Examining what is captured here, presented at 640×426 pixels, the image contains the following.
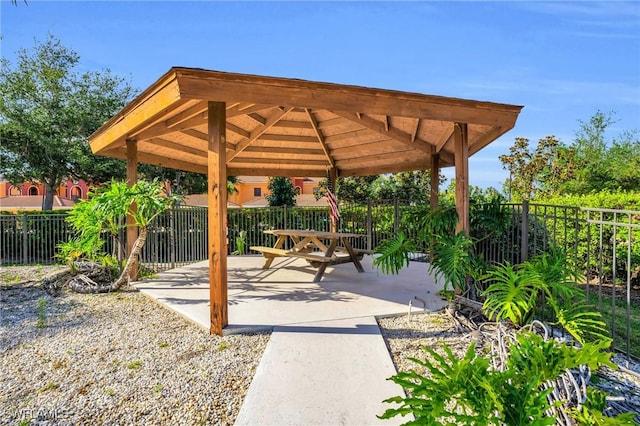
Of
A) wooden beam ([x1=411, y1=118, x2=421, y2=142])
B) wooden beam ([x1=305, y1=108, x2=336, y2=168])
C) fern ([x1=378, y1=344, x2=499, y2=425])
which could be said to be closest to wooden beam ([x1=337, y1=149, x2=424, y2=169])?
wooden beam ([x1=305, y1=108, x2=336, y2=168])

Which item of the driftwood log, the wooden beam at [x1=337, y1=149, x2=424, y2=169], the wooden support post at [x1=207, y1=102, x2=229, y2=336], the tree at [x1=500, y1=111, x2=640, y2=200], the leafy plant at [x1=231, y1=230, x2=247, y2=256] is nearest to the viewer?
the wooden support post at [x1=207, y1=102, x2=229, y2=336]

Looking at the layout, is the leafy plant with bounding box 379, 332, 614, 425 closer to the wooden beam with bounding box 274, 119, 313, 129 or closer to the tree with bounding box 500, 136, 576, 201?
the wooden beam with bounding box 274, 119, 313, 129

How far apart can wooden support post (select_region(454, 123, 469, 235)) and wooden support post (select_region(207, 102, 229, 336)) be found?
2.97 m

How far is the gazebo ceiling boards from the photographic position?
3566 millimetres

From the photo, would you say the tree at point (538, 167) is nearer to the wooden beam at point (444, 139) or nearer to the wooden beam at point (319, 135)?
the wooden beam at point (319, 135)

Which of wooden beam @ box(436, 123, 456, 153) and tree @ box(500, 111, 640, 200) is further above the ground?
tree @ box(500, 111, 640, 200)

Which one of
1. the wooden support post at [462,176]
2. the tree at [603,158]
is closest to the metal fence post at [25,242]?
the wooden support post at [462,176]

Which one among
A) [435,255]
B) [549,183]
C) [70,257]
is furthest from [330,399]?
[549,183]

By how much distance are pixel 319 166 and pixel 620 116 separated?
921 inches

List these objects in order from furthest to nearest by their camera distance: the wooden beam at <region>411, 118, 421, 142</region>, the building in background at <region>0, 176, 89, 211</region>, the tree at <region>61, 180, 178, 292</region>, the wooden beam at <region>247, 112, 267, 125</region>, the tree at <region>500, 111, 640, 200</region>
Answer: the building in background at <region>0, 176, 89, 211</region>
the tree at <region>500, 111, 640, 200</region>
the wooden beam at <region>247, 112, 267, 125</region>
the wooden beam at <region>411, 118, 421, 142</region>
the tree at <region>61, 180, 178, 292</region>

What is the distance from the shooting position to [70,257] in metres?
6.47

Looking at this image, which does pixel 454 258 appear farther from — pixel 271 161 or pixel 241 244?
pixel 241 244

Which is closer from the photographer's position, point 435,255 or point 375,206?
point 435,255

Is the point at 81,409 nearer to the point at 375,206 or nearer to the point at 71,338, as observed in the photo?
the point at 71,338
